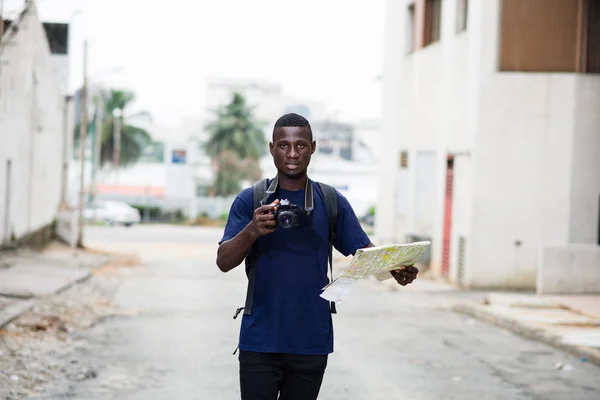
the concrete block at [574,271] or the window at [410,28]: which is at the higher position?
the window at [410,28]

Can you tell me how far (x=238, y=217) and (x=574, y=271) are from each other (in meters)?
15.1

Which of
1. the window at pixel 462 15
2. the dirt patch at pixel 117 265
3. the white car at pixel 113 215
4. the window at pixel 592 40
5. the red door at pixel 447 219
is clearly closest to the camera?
the window at pixel 592 40

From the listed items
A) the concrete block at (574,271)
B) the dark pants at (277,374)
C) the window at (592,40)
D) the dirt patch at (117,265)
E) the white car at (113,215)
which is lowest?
the white car at (113,215)

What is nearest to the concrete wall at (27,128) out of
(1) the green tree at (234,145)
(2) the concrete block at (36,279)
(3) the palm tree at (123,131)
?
(2) the concrete block at (36,279)

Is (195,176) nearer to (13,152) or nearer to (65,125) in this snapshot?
(65,125)

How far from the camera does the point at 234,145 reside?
8081cm

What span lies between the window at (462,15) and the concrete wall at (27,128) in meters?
10.8

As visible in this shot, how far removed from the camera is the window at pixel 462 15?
81.4 ft

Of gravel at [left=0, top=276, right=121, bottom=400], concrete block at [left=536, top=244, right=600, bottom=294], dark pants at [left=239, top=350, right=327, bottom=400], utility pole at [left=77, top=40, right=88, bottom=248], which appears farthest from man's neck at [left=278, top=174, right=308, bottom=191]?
utility pole at [left=77, top=40, right=88, bottom=248]

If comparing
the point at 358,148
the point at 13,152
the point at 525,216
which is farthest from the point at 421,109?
the point at 358,148

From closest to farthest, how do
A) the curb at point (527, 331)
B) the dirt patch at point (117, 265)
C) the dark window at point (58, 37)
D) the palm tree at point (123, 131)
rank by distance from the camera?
the curb at point (527, 331)
the dirt patch at point (117, 265)
the dark window at point (58, 37)
the palm tree at point (123, 131)

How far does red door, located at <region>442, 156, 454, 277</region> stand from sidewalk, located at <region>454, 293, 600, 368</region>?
6640 millimetres

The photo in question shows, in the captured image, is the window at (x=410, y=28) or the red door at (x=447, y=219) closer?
the red door at (x=447, y=219)

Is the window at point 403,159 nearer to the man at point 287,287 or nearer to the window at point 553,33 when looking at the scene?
the window at point 553,33
